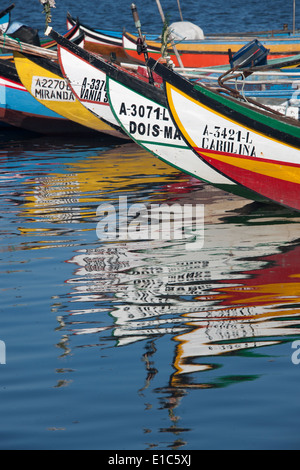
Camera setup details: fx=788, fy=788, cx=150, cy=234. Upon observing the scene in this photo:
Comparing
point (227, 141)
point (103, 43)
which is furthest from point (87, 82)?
point (103, 43)

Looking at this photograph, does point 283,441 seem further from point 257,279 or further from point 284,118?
point 284,118

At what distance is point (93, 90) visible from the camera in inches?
555

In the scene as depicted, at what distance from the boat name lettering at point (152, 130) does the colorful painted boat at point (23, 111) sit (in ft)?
19.1

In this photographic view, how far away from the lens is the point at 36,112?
1720 centimetres

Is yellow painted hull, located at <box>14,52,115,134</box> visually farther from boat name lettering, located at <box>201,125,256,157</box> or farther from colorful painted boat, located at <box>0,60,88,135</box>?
boat name lettering, located at <box>201,125,256,157</box>

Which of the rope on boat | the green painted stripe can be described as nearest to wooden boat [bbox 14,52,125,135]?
the rope on boat

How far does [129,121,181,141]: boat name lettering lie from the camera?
36.8 feet

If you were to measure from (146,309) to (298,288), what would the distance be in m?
1.38

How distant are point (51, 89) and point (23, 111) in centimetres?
136

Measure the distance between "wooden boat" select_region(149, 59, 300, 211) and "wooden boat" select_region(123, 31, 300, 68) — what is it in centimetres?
832

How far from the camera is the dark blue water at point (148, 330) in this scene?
177 inches

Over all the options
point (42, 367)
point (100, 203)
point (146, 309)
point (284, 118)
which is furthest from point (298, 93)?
point (42, 367)

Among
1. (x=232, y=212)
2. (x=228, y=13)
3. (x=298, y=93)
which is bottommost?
(x=232, y=212)

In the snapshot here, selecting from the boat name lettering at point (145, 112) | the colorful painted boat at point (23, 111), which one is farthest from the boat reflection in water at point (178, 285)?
the colorful painted boat at point (23, 111)
